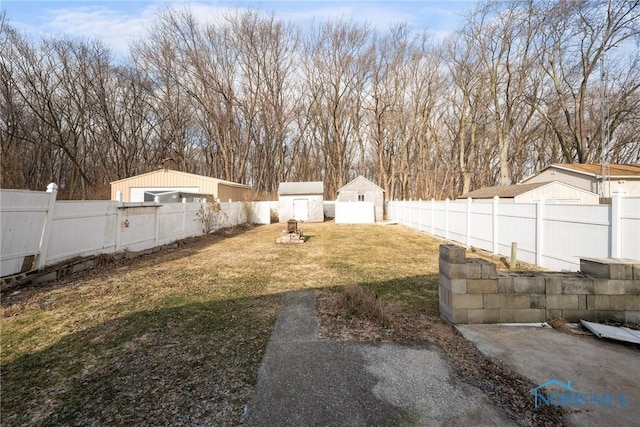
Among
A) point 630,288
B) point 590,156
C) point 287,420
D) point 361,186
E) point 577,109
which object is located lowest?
point 287,420

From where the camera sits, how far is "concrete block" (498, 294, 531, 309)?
381 centimetres

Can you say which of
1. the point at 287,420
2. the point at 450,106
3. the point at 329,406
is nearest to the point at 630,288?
the point at 329,406

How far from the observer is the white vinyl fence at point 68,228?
5168 mm

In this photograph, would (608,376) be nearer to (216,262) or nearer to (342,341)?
(342,341)

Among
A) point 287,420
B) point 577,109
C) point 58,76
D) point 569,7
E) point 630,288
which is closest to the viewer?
point 287,420

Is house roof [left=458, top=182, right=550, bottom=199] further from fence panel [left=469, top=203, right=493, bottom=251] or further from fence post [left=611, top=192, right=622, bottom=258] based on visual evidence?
fence post [left=611, top=192, right=622, bottom=258]

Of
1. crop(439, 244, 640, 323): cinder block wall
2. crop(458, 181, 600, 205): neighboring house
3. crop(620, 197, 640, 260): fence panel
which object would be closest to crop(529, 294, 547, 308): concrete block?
crop(439, 244, 640, 323): cinder block wall

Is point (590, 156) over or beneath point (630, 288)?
over

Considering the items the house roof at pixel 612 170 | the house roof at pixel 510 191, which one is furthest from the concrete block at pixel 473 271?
the house roof at pixel 612 170

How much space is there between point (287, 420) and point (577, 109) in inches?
1062

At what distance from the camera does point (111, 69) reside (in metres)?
26.6

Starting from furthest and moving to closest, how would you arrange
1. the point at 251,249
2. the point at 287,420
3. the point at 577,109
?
the point at 577,109, the point at 251,249, the point at 287,420

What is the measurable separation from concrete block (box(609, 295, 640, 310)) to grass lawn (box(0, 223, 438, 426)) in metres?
2.12

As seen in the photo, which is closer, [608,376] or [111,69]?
[608,376]
